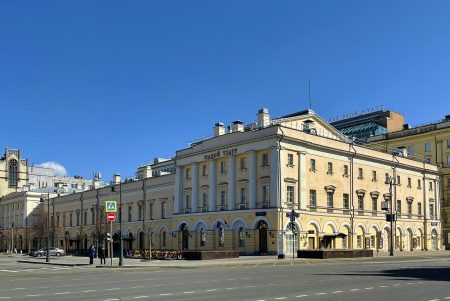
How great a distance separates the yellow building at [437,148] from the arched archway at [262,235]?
3850cm

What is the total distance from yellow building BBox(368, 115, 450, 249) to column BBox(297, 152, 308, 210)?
3314 centimetres

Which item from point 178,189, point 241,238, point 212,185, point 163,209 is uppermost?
point 212,185

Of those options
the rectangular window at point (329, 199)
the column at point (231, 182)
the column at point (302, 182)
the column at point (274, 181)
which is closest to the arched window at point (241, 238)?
the column at point (231, 182)

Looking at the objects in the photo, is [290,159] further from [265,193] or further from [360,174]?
[360,174]

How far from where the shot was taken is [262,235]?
2447 inches

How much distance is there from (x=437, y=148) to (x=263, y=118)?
4043cm

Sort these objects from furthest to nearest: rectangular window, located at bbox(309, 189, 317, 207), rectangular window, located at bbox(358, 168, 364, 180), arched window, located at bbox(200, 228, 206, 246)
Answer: rectangular window, located at bbox(358, 168, 364, 180), arched window, located at bbox(200, 228, 206, 246), rectangular window, located at bbox(309, 189, 317, 207)

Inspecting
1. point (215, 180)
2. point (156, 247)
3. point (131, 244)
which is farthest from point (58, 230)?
point (215, 180)

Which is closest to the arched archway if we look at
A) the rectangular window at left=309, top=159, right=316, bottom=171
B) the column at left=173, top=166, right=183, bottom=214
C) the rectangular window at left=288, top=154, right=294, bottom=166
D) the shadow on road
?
the rectangular window at left=288, top=154, right=294, bottom=166

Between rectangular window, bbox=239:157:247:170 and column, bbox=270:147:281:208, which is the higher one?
rectangular window, bbox=239:157:247:170

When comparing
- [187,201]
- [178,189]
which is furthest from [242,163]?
[178,189]

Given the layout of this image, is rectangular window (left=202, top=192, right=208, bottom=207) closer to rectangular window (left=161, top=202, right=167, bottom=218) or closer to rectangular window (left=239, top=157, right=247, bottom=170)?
rectangular window (left=239, top=157, right=247, bottom=170)

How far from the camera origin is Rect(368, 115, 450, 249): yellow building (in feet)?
307

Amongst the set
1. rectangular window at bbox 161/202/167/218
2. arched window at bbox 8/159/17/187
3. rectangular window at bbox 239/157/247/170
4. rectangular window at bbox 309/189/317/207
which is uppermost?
arched window at bbox 8/159/17/187
